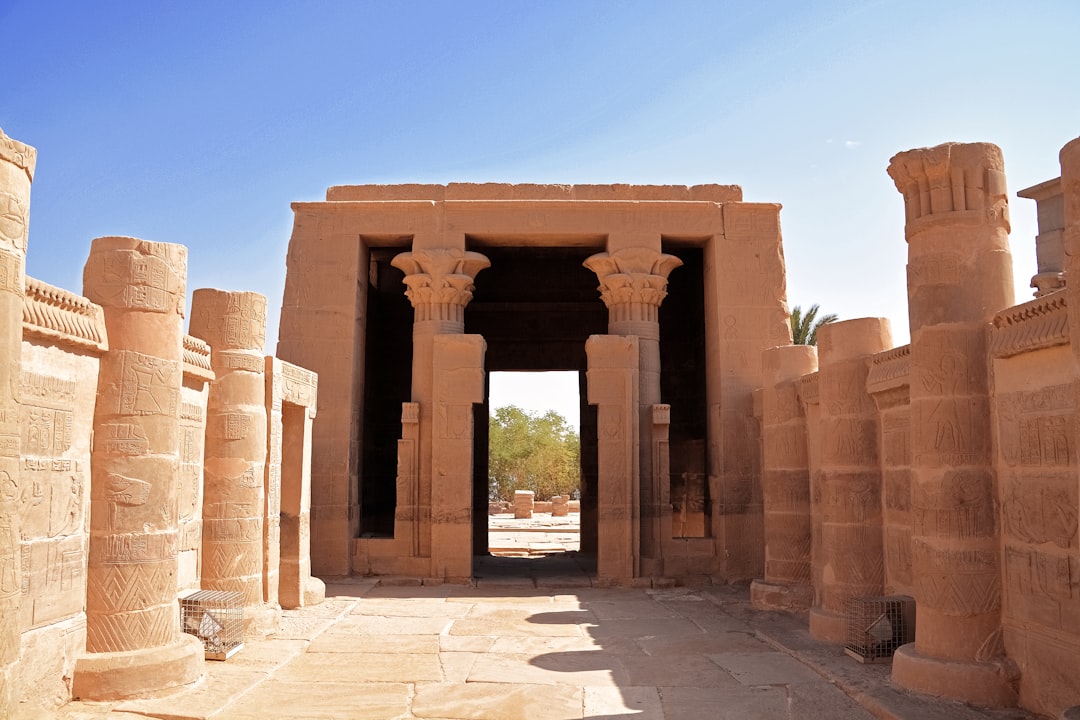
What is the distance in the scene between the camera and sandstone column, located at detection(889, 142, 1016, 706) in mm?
6223

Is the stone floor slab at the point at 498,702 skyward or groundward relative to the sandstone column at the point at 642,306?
groundward

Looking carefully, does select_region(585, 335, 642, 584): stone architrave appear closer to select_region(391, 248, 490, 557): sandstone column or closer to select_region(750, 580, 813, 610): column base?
select_region(391, 248, 490, 557): sandstone column

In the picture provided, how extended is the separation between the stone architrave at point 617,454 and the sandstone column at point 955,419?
5.93 meters

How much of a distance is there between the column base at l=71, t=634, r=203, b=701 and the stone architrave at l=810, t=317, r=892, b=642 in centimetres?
535

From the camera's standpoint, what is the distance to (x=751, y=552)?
12711mm

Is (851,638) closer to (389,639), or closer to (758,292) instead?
(389,639)

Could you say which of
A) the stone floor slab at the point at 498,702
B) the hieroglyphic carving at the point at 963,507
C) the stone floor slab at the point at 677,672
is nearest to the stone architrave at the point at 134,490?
the stone floor slab at the point at 498,702

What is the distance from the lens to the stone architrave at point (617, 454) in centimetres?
1245

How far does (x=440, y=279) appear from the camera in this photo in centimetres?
1334

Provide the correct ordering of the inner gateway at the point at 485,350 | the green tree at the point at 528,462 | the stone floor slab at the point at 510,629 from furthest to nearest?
the green tree at the point at 528,462
the inner gateway at the point at 485,350
the stone floor slab at the point at 510,629

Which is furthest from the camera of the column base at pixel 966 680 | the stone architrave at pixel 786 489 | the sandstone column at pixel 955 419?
the stone architrave at pixel 786 489

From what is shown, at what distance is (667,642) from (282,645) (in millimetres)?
3441

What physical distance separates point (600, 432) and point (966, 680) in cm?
702

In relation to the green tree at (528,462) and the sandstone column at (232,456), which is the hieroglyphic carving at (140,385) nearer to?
Answer: the sandstone column at (232,456)
